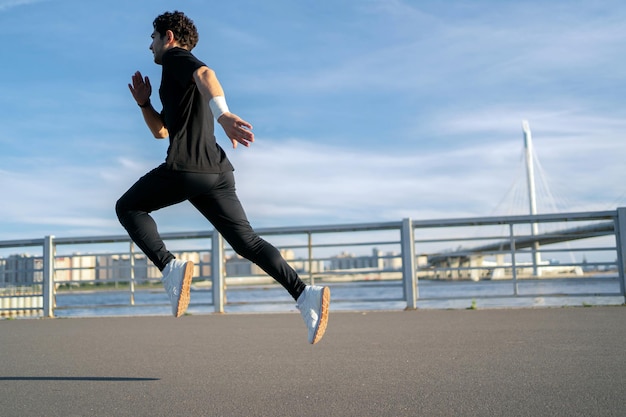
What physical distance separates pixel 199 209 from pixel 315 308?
732 millimetres

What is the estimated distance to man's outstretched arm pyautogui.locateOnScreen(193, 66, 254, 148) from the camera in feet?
8.52

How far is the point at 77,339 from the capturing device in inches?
237

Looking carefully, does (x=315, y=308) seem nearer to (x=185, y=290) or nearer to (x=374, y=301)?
(x=185, y=290)

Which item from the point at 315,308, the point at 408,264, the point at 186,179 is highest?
the point at 186,179

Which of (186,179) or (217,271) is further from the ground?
(186,179)

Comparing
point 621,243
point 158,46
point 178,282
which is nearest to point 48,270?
point 178,282

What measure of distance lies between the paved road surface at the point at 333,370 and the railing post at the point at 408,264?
7.14ft

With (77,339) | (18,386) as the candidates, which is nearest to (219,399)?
(18,386)

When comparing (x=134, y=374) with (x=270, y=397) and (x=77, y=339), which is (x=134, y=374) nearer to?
(x=270, y=397)

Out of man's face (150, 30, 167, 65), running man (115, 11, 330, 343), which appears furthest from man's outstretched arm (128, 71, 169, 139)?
man's face (150, 30, 167, 65)

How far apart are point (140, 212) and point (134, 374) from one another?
1.14 m

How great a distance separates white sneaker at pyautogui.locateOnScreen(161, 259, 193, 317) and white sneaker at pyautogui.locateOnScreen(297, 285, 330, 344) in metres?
0.56

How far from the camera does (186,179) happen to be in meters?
2.89

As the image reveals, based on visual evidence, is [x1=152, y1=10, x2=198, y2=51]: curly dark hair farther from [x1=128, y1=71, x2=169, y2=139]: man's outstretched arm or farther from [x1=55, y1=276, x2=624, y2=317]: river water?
[x1=55, y1=276, x2=624, y2=317]: river water
